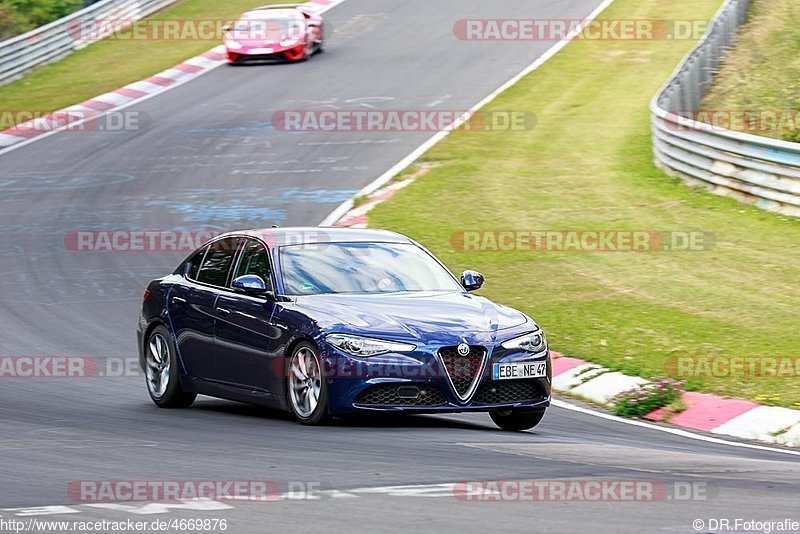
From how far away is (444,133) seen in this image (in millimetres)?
28172

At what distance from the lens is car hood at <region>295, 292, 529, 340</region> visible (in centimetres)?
999

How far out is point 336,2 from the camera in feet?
143

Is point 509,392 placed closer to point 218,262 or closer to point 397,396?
point 397,396

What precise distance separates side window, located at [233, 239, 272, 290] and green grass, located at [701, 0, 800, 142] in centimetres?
1359

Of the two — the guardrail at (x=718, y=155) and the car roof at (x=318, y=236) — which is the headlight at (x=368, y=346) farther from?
the guardrail at (x=718, y=155)

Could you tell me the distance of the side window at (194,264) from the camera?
39.3 ft

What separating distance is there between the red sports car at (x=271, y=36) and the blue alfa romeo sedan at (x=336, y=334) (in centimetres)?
2401

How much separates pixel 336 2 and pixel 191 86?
1114 cm

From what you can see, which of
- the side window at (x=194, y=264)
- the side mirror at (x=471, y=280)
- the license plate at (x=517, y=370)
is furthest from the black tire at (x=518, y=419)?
the side window at (x=194, y=264)

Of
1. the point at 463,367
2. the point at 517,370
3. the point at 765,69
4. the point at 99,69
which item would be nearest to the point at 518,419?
the point at 517,370

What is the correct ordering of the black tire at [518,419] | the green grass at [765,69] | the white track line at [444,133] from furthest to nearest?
1. the green grass at [765,69]
2. the white track line at [444,133]
3. the black tire at [518,419]

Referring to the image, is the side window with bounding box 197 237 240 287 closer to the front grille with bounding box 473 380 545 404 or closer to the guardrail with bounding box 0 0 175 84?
the front grille with bounding box 473 380 545 404

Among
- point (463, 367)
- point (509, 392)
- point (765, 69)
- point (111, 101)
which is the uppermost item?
point (463, 367)

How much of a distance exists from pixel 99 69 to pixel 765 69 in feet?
52.4
